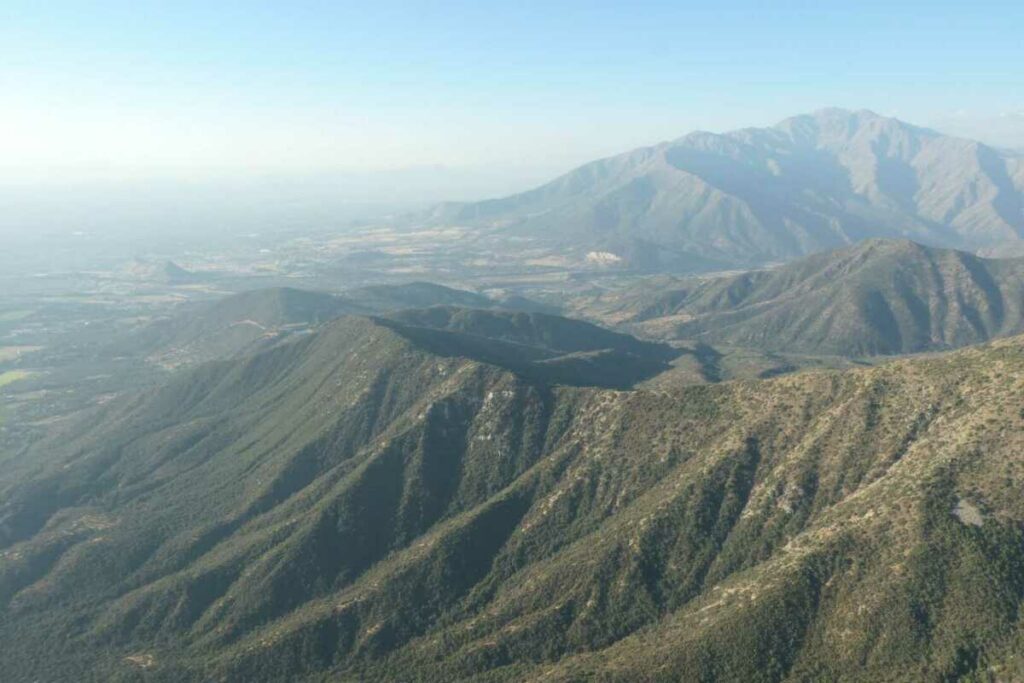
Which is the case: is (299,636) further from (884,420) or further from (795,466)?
(884,420)

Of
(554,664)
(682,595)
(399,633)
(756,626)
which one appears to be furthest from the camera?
(399,633)

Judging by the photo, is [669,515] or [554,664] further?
[669,515]

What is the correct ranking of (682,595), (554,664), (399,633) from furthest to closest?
(399,633), (682,595), (554,664)

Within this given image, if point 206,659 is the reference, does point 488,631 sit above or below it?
above

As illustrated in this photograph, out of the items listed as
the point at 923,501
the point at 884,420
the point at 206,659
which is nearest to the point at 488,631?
the point at 206,659

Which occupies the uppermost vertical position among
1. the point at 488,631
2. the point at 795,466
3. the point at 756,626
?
the point at 795,466

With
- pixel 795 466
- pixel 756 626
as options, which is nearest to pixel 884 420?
pixel 795 466

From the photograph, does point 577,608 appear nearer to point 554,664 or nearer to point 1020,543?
point 554,664
